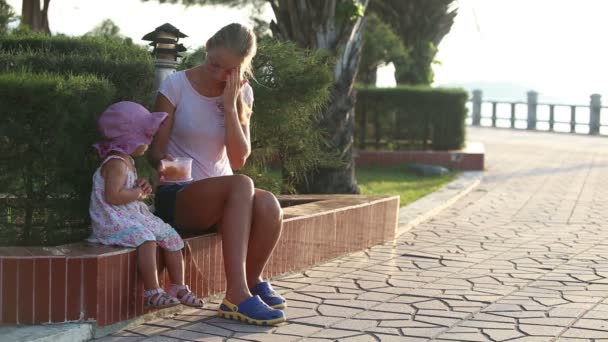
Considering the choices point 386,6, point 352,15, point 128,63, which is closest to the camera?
point 128,63

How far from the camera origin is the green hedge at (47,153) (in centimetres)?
485

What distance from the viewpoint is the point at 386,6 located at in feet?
76.9

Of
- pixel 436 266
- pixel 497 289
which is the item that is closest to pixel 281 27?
pixel 436 266

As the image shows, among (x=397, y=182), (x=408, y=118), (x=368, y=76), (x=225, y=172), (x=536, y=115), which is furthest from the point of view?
(x=536, y=115)

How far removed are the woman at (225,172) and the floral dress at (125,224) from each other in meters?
0.31

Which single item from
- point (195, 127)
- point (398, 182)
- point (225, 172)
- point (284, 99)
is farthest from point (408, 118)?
point (195, 127)

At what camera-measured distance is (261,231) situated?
17.3 feet

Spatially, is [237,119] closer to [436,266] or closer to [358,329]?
[358,329]

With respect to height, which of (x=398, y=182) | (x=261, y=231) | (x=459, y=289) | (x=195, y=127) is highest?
(x=195, y=127)

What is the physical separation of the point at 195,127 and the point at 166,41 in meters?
1.60

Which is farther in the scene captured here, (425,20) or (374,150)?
(425,20)

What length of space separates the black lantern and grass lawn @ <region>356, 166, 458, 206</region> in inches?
163

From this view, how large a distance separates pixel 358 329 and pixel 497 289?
1370mm

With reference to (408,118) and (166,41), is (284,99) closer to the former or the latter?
(166,41)
